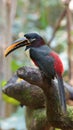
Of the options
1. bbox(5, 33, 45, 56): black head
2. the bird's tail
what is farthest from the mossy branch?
bbox(5, 33, 45, 56): black head

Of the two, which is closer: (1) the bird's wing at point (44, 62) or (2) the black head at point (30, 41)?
(1) the bird's wing at point (44, 62)

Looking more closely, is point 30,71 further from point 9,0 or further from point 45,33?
point 45,33

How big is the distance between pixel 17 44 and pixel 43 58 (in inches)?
4.5

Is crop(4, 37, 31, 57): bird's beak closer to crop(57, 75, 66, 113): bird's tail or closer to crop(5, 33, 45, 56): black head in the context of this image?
crop(5, 33, 45, 56): black head

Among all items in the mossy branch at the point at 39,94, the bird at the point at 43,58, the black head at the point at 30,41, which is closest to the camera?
the mossy branch at the point at 39,94

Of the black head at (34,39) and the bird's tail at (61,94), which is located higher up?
the black head at (34,39)


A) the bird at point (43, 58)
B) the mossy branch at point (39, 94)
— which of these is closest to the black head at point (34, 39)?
the bird at point (43, 58)

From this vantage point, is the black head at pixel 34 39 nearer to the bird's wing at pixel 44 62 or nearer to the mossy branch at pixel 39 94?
the bird's wing at pixel 44 62

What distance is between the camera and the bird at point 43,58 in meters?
1.36

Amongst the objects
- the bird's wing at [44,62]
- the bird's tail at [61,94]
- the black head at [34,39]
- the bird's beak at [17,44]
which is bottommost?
the bird's tail at [61,94]

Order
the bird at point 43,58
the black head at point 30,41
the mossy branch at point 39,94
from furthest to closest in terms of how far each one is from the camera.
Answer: the black head at point 30,41
the bird at point 43,58
the mossy branch at point 39,94

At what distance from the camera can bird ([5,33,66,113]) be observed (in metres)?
1.36

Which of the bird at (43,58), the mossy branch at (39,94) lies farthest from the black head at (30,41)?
the mossy branch at (39,94)

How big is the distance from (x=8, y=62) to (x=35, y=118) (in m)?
1.34
